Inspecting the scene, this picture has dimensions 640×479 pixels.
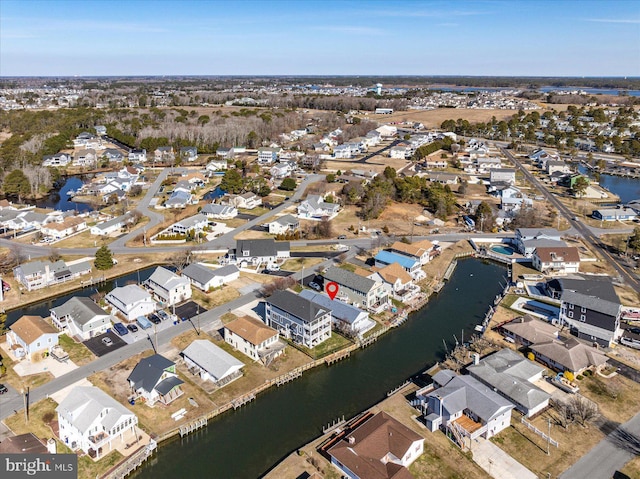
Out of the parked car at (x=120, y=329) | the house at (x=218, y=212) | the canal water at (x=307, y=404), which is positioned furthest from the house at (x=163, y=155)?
the canal water at (x=307, y=404)

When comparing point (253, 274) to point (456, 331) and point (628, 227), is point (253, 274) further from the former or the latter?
point (628, 227)

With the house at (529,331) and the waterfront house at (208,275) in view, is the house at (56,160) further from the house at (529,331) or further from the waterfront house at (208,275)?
the house at (529,331)

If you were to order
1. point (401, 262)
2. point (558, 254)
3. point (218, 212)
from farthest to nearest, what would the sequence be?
point (218, 212) < point (558, 254) < point (401, 262)

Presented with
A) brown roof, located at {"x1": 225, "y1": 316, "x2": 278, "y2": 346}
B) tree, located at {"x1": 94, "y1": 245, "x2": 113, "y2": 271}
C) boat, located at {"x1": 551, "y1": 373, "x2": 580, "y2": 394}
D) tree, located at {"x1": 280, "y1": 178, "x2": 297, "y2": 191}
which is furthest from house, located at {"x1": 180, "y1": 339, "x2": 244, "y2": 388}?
tree, located at {"x1": 280, "y1": 178, "x2": 297, "y2": 191}

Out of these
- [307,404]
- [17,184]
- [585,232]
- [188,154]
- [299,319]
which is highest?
[188,154]

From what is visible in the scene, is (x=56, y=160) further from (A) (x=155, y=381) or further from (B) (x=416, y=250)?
(A) (x=155, y=381)

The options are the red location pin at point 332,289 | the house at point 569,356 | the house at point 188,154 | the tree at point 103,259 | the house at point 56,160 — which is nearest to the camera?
the house at point 569,356

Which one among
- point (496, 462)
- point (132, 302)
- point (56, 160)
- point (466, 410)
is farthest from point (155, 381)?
point (56, 160)
